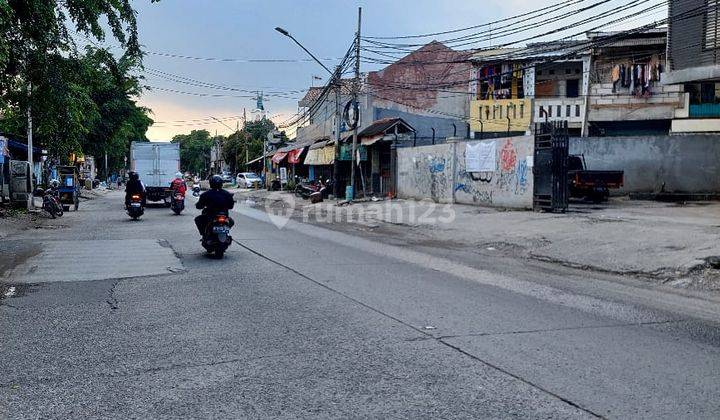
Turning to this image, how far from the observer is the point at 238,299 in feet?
25.3

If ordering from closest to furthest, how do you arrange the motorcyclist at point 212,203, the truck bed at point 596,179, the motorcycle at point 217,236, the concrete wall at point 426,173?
1. the motorcycle at point 217,236
2. the motorcyclist at point 212,203
3. the truck bed at point 596,179
4. the concrete wall at point 426,173

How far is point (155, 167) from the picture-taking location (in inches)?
1127

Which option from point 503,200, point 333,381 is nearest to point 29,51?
point 333,381

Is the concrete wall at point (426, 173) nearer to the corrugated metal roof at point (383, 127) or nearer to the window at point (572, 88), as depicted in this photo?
the corrugated metal roof at point (383, 127)

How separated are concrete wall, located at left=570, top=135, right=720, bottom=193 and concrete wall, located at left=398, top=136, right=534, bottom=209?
21.9ft

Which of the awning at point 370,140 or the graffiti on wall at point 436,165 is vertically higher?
the awning at point 370,140

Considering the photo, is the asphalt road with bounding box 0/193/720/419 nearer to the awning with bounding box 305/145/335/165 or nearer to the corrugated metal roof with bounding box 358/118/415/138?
the corrugated metal roof with bounding box 358/118/415/138

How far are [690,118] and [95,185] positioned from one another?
55.6 m

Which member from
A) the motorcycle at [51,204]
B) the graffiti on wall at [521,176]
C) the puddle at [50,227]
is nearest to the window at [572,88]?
the graffiti on wall at [521,176]

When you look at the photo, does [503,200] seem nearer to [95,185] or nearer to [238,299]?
[238,299]

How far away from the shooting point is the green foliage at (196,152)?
14338 centimetres

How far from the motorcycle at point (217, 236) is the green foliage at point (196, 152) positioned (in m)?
132

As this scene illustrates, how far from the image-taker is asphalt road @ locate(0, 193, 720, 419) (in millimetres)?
4074

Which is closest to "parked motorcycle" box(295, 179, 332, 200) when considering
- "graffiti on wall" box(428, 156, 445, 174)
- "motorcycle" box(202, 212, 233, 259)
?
"graffiti on wall" box(428, 156, 445, 174)
